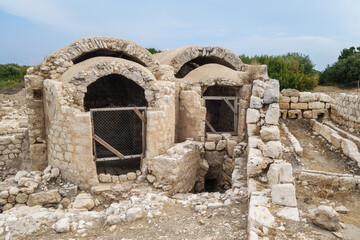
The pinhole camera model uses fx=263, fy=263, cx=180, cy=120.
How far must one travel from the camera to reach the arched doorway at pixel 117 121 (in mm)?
7738

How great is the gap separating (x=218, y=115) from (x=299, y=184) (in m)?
7.04

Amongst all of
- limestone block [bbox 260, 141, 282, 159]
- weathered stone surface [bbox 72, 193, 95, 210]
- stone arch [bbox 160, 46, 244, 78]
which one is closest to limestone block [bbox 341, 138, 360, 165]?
limestone block [bbox 260, 141, 282, 159]

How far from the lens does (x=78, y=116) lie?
5.75 meters

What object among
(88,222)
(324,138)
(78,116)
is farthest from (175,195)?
(324,138)

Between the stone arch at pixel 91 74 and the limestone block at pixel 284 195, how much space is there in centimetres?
405

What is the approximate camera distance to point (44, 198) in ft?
19.2

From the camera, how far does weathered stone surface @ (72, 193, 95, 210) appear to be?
5.51 meters

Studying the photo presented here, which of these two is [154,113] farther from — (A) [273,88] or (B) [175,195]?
(A) [273,88]

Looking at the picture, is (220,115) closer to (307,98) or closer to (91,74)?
(307,98)

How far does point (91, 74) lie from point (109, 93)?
208 inches

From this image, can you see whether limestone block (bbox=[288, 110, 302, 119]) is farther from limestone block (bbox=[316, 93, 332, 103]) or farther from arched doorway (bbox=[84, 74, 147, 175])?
arched doorway (bbox=[84, 74, 147, 175])

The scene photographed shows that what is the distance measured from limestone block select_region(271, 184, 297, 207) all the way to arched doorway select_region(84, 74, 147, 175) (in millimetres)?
4317

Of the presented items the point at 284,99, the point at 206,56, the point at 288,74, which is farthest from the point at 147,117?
the point at 288,74

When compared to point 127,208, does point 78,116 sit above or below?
above
